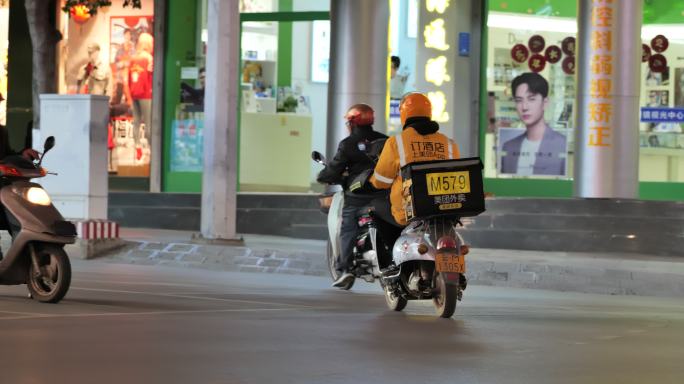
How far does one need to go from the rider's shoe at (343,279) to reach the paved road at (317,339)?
10 cm

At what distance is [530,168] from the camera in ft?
75.4

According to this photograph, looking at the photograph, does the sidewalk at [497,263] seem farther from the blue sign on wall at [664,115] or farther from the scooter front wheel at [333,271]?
the blue sign on wall at [664,115]

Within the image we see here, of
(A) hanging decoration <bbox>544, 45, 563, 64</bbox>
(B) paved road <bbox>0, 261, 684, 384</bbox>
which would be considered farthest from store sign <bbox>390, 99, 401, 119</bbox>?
(B) paved road <bbox>0, 261, 684, 384</bbox>

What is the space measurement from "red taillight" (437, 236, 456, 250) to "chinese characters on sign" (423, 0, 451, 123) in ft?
39.4

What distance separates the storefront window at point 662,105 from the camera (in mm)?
22453

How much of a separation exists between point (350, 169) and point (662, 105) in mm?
10844

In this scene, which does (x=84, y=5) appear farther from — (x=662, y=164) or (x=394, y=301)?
(x=394, y=301)

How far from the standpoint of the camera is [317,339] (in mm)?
8719

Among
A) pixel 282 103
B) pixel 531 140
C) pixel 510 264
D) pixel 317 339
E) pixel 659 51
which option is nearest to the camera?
pixel 317 339

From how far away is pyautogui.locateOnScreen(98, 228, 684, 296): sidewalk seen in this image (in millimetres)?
14961

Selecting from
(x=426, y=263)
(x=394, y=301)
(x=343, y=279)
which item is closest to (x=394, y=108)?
(x=343, y=279)

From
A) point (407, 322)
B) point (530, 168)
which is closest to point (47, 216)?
point (407, 322)

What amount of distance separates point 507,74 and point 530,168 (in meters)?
1.64

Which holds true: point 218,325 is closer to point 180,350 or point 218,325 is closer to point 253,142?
point 180,350
